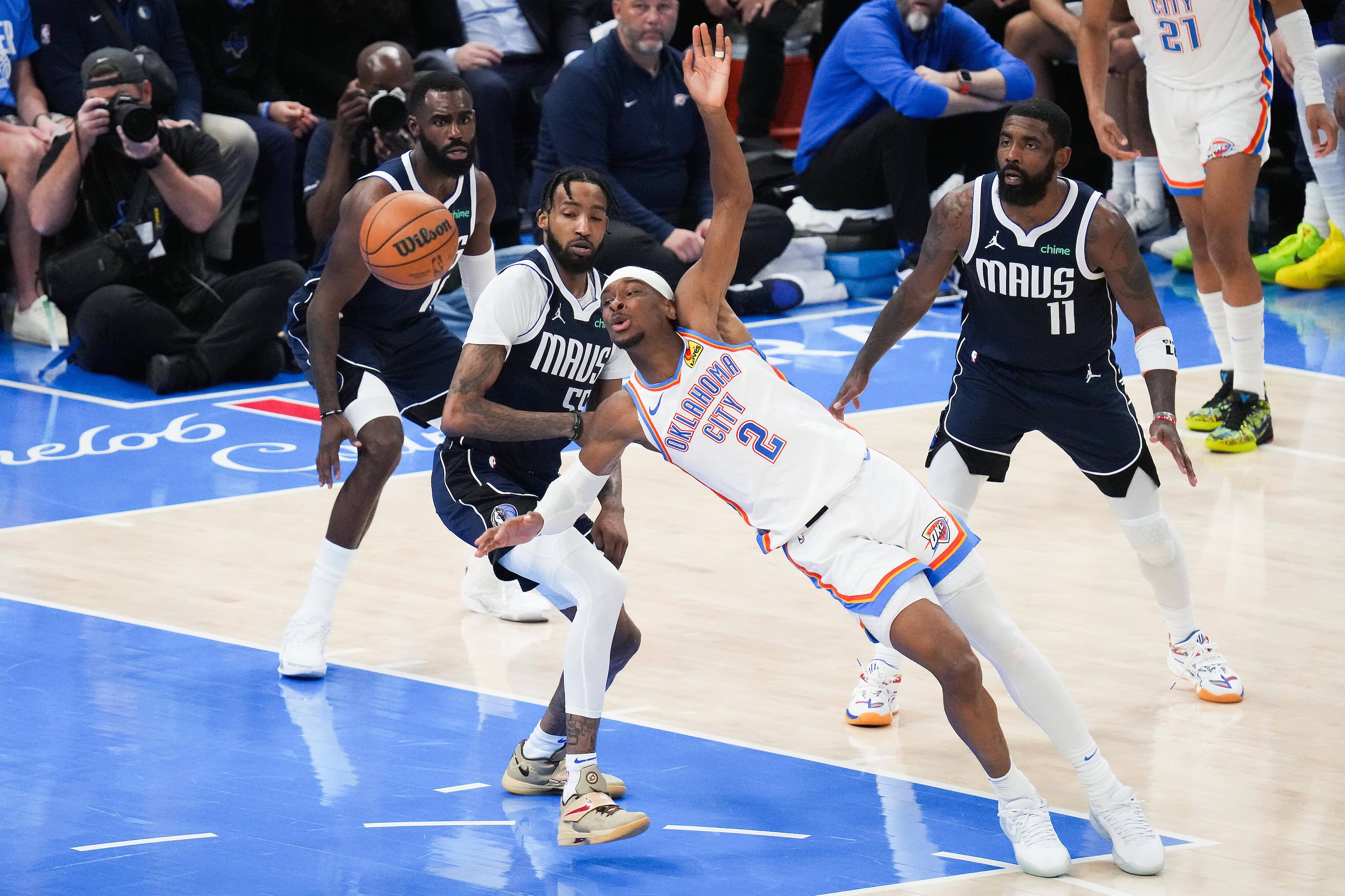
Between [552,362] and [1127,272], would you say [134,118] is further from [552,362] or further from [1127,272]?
[1127,272]

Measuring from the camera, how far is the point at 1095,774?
429cm

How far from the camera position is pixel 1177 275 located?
11664 mm

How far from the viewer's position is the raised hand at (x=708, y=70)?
463 centimetres

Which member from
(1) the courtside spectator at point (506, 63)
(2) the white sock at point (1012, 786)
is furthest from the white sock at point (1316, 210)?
(2) the white sock at point (1012, 786)

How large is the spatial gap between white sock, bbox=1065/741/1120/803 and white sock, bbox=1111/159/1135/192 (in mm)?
8563

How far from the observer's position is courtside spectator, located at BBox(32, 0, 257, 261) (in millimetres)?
9562

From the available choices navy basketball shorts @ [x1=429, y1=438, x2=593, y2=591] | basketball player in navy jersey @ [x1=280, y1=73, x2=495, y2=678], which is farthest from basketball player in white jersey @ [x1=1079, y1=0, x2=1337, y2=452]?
navy basketball shorts @ [x1=429, y1=438, x2=593, y2=591]

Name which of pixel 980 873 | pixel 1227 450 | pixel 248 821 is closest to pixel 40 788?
pixel 248 821

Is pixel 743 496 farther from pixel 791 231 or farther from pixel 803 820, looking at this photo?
pixel 791 231

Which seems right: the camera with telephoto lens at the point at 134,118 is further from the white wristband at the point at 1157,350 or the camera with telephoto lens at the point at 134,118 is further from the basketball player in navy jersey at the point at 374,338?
the white wristband at the point at 1157,350

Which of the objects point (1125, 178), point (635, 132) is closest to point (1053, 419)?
point (635, 132)

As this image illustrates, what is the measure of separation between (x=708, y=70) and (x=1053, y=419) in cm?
153

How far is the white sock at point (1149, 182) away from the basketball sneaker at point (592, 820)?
861 cm

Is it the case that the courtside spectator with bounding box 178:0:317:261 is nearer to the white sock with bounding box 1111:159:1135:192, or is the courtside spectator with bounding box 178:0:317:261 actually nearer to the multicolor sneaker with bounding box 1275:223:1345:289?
the white sock with bounding box 1111:159:1135:192
